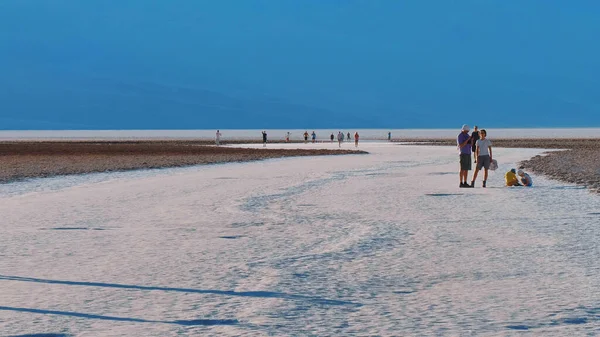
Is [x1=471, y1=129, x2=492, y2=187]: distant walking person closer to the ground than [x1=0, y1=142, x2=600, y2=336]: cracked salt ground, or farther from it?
farther from it

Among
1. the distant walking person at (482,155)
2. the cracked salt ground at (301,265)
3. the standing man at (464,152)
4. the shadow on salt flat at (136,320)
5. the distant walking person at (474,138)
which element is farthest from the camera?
the distant walking person at (474,138)

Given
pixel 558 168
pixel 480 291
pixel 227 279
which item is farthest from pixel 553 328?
pixel 558 168

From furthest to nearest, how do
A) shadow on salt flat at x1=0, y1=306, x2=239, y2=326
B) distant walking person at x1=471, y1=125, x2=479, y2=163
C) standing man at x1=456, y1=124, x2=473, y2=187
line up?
1. distant walking person at x1=471, y1=125, x2=479, y2=163
2. standing man at x1=456, y1=124, x2=473, y2=187
3. shadow on salt flat at x1=0, y1=306, x2=239, y2=326

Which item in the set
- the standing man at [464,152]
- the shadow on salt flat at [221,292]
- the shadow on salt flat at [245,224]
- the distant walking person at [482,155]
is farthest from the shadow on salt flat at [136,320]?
the distant walking person at [482,155]

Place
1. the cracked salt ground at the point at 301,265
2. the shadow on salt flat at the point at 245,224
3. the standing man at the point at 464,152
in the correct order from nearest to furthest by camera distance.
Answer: the cracked salt ground at the point at 301,265 → the shadow on salt flat at the point at 245,224 → the standing man at the point at 464,152

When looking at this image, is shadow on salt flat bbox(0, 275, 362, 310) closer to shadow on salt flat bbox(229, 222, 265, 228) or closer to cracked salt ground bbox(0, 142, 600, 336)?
cracked salt ground bbox(0, 142, 600, 336)

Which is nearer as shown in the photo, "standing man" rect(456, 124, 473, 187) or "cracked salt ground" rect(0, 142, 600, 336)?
"cracked salt ground" rect(0, 142, 600, 336)

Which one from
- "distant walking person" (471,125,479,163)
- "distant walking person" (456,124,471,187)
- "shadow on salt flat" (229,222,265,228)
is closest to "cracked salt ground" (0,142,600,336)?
"shadow on salt flat" (229,222,265,228)

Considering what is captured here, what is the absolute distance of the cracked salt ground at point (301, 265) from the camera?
23.9 feet

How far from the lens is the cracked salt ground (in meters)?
7.29

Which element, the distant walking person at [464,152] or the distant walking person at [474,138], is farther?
the distant walking person at [474,138]

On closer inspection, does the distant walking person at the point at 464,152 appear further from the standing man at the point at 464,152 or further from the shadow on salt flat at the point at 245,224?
the shadow on salt flat at the point at 245,224

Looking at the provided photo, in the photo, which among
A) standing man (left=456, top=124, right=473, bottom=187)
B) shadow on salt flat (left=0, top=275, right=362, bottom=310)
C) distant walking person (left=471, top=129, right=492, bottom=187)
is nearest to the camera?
shadow on salt flat (left=0, top=275, right=362, bottom=310)

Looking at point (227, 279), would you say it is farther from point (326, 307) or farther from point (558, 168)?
point (558, 168)
